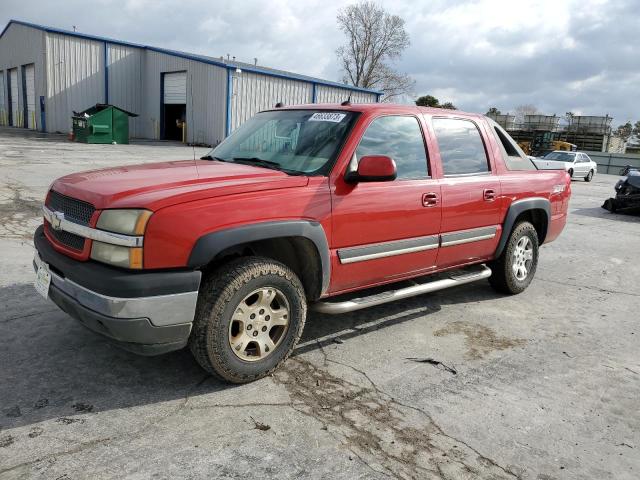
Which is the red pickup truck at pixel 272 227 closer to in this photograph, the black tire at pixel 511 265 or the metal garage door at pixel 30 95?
the black tire at pixel 511 265

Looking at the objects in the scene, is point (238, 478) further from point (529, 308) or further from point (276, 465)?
point (529, 308)

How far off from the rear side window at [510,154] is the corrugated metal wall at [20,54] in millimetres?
30762

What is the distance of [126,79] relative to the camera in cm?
3231

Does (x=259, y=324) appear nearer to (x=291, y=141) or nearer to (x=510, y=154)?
(x=291, y=141)

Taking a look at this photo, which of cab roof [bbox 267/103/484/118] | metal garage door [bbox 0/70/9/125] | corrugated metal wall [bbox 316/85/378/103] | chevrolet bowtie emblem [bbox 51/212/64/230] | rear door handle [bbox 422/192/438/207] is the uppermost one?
corrugated metal wall [bbox 316/85/378/103]

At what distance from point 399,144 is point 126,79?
1270 inches

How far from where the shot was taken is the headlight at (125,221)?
2.78 m

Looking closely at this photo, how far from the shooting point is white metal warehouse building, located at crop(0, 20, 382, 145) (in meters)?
28.2

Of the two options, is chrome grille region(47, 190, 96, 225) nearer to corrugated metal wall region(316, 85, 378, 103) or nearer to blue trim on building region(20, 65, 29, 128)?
corrugated metal wall region(316, 85, 378, 103)

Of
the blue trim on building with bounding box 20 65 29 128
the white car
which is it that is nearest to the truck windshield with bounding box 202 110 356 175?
the white car

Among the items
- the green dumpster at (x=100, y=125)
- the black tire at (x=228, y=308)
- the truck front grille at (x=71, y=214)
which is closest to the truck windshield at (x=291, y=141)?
the black tire at (x=228, y=308)

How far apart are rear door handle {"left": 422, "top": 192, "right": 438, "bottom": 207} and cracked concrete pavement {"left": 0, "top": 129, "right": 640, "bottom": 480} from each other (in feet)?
3.50

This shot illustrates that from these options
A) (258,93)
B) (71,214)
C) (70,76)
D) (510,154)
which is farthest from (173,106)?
(71,214)

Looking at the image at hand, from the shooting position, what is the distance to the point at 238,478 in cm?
239
